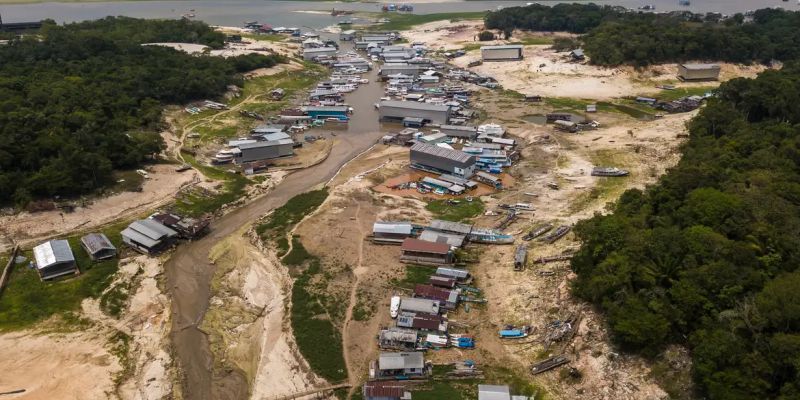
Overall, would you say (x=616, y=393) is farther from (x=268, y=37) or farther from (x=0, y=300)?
(x=268, y=37)

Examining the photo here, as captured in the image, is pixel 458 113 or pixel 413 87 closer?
pixel 458 113

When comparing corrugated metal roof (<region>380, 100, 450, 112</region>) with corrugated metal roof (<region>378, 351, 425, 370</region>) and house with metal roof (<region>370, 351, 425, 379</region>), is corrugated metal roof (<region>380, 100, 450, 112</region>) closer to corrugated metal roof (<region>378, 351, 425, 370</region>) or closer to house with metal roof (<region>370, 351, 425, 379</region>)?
corrugated metal roof (<region>378, 351, 425, 370</region>)

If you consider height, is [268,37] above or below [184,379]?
above

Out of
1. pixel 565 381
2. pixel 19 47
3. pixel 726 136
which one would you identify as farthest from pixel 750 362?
pixel 19 47

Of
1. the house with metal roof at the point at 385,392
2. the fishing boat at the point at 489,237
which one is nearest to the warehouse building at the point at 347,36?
the fishing boat at the point at 489,237

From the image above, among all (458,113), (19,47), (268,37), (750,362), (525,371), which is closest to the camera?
(750,362)

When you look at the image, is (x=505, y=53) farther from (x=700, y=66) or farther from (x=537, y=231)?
(x=537, y=231)

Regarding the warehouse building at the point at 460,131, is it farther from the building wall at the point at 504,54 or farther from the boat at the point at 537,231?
the building wall at the point at 504,54
